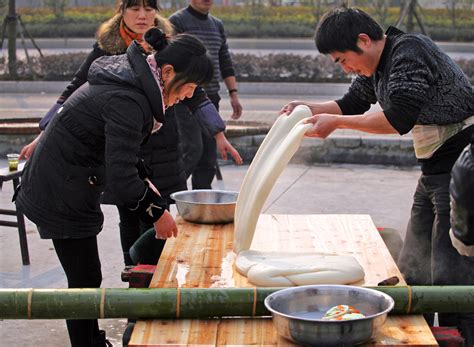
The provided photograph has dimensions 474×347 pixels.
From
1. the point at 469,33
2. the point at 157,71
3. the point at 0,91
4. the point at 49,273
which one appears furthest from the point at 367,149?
the point at 469,33

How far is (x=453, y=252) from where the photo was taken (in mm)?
4168

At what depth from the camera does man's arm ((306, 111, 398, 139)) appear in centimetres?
395

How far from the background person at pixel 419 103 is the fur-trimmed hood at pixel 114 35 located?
3.85ft

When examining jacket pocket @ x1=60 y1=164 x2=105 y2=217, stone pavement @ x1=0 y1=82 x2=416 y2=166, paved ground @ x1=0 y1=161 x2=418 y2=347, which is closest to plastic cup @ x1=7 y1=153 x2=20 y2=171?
paved ground @ x1=0 y1=161 x2=418 y2=347

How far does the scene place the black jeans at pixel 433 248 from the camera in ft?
13.7

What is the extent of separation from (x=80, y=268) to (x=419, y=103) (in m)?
1.61

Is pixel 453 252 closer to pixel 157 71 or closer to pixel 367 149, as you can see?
pixel 157 71

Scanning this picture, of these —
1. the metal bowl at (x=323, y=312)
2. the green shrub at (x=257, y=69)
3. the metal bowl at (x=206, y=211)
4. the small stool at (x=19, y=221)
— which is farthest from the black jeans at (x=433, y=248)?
the green shrub at (x=257, y=69)

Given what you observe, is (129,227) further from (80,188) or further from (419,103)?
(419,103)

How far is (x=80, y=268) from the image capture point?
4113mm

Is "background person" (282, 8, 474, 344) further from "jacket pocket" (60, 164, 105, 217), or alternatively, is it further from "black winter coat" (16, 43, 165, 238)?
"jacket pocket" (60, 164, 105, 217)

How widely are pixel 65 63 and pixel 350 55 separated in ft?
49.7

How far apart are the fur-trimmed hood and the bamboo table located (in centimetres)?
111

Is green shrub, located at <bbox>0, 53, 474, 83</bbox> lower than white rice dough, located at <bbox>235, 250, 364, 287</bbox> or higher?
lower
